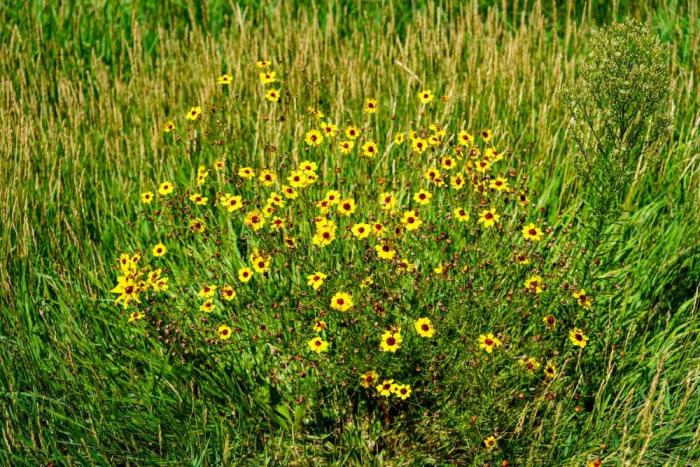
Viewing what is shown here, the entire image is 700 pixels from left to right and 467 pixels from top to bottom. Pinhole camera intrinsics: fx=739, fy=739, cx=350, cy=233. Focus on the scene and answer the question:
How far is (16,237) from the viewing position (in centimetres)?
296

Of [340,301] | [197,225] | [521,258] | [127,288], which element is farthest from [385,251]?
[127,288]

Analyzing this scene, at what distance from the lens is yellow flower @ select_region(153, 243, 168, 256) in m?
2.53

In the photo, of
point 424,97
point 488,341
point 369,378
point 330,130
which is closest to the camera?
point 488,341

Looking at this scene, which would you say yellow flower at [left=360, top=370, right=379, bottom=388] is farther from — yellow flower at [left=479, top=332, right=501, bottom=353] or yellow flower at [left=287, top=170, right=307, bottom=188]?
yellow flower at [left=287, top=170, right=307, bottom=188]

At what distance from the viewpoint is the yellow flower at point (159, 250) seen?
2529 millimetres

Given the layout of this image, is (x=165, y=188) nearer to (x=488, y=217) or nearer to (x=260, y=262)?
(x=260, y=262)

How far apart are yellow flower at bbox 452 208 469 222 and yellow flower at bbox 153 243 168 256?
1.00 m

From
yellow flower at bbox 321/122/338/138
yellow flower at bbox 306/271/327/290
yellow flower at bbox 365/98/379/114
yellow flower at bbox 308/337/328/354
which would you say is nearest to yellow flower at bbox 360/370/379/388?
yellow flower at bbox 308/337/328/354

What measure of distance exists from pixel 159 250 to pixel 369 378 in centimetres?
88

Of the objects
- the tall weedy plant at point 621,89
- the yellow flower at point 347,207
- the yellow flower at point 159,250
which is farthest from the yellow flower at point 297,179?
the tall weedy plant at point 621,89

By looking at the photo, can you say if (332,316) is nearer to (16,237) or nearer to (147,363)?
(147,363)

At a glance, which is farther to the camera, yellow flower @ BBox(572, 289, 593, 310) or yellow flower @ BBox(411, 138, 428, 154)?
yellow flower @ BBox(411, 138, 428, 154)

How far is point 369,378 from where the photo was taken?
7.78 feet

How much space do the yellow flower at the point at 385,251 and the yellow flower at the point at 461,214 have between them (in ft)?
0.87
